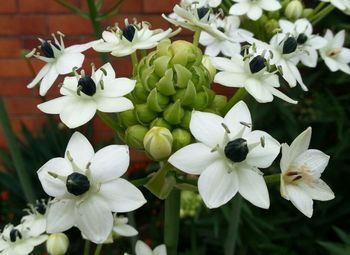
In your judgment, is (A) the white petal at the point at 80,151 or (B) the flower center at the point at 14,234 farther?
(B) the flower center at the point at 14,234

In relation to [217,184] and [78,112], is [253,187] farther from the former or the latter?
[78,112]

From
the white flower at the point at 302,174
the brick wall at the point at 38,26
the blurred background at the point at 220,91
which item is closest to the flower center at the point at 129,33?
the white flower at the point at 302,174

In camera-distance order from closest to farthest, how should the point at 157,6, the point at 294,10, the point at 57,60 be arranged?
the point at 57,60 < the point at 294,10 < the point at 157,6

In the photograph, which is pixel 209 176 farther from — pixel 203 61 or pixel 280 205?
pixel 280 205

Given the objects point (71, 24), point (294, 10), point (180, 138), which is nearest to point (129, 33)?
point (180, 138)

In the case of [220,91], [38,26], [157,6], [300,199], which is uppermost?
[300,199]

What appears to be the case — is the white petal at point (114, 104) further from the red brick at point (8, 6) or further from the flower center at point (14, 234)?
the red brick at point (8, 6)
